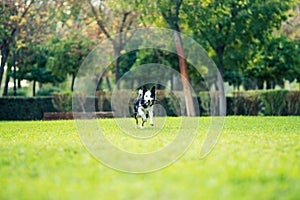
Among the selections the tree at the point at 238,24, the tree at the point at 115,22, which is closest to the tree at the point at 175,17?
the tree at the point at 238,24

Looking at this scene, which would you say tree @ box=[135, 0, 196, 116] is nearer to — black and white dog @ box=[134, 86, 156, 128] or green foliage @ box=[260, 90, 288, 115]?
green foliage @ box=[260, 90, 288, 115]

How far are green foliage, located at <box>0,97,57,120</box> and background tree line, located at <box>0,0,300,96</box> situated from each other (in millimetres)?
1859

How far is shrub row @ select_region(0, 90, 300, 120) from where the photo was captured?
29.8 m

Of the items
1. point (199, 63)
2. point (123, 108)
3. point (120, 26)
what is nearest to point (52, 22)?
point (120, 26)

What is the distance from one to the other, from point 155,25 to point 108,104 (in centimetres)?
568

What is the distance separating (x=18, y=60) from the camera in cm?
3862

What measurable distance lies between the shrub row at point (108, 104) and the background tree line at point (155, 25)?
2132mm

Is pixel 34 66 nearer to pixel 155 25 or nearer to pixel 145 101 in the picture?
pixel 155 25

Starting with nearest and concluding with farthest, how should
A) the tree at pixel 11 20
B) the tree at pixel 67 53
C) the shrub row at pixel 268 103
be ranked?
the shrub row at pixel 268 103 → the tree at pixel 11 20 → the tree at pixel 67 53

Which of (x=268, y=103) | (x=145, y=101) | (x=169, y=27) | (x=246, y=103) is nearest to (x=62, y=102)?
(x=169, y=27)

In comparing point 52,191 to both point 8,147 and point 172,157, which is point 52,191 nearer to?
point 172,157

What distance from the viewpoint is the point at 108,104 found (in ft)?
107

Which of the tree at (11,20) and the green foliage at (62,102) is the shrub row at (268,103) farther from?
the tree at (11,20)

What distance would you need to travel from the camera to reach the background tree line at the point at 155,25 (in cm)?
2820
